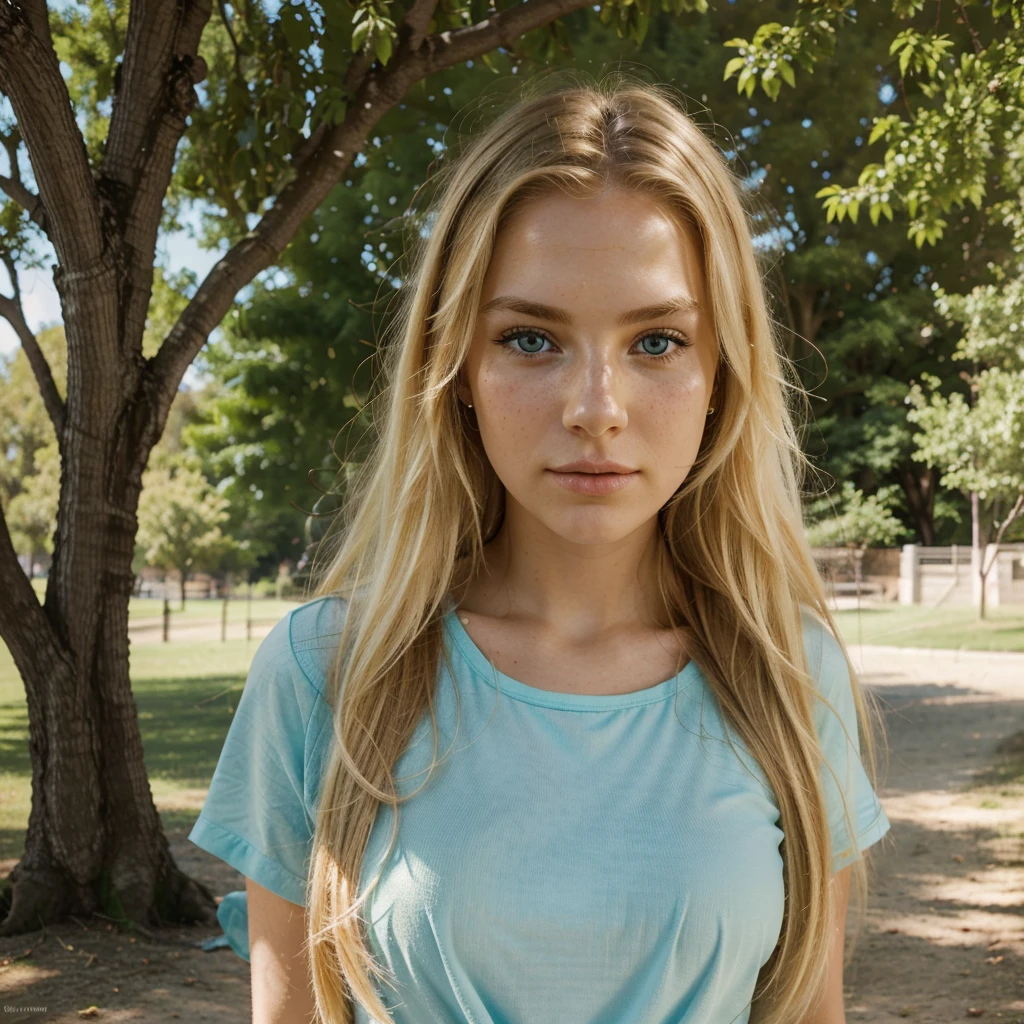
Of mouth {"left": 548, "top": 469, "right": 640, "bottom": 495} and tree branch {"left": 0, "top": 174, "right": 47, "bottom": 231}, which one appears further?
tree branch {"left": 0, "top": 174, "right": 47, "bottom": 231}

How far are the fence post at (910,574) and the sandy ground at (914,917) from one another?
463 millimetres

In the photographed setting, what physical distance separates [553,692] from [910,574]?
5.11m

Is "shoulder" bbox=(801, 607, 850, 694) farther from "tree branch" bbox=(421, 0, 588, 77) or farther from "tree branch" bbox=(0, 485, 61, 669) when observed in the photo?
"tree branch" bbox=(0, 485, 61, 669)

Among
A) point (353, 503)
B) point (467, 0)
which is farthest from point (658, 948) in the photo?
point (467, 0)

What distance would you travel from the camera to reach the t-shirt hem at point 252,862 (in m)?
1.21

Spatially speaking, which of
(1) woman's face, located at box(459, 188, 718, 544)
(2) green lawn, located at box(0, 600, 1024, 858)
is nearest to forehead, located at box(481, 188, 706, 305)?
(1) woman's face, located at box(459, 188, 718, 544)

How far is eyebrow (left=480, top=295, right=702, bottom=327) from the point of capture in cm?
118

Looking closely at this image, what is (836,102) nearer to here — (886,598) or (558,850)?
(886,598)

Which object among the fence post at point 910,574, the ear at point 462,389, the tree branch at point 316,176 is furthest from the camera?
the fence post at point 910,574

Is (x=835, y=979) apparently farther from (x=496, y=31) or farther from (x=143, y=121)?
(x=143, y=121)

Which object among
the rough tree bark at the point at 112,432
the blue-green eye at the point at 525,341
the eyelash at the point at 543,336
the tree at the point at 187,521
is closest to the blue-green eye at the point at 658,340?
the eyelash at the point at 543,336

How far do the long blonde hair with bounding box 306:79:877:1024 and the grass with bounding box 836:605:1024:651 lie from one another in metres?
4.93

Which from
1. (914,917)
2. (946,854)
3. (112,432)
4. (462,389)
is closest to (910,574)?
(946,854)

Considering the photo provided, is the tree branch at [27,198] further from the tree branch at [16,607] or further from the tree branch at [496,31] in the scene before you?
the tree branch at [496,31]
